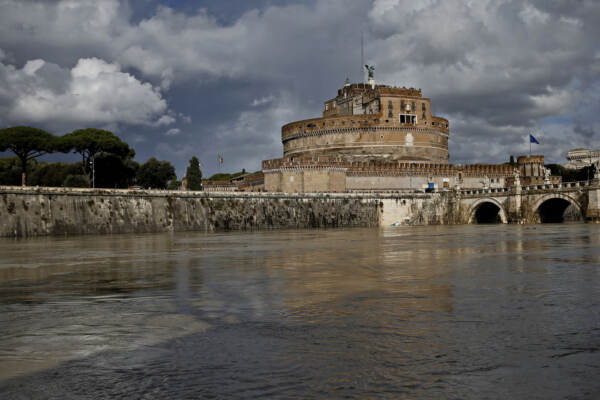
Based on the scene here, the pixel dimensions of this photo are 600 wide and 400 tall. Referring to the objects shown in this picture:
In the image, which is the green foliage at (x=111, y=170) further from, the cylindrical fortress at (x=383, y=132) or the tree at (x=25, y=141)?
the cylindrical fortress at (x=383, y=132)

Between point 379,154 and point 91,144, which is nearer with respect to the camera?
point 91,144

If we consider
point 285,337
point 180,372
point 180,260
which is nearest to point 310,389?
point 180,372

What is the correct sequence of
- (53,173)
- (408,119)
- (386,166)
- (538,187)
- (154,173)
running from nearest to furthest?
(538,187), (386,166), (53,173), (408,119), (154,173)

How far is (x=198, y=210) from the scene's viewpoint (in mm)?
61531

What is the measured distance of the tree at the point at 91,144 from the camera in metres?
70.5

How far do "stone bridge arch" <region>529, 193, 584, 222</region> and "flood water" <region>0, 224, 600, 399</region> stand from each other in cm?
4712

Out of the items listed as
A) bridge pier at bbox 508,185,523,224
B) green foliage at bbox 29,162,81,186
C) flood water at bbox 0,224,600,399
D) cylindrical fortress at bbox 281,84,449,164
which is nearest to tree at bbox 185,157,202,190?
green foliage at bbox 29,162,81,186

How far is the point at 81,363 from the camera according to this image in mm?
6727

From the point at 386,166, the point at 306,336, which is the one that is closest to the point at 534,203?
the point at 386,166

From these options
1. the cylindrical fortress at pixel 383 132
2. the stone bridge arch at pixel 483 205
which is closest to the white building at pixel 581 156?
the cylindrical fortress at pixel 383 132

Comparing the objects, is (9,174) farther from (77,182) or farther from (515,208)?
Result: (515,208)

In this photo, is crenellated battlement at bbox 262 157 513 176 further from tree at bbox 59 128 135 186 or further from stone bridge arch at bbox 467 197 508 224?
tree at bbox 59 128 135 186

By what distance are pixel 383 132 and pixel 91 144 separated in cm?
4391

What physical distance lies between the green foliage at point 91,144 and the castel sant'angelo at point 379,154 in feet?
66.6
